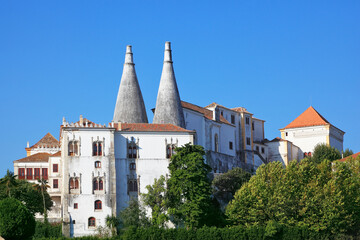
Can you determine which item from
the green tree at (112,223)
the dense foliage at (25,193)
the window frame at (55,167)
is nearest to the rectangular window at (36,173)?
the window frame at (55,167)

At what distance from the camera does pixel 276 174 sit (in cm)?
8006

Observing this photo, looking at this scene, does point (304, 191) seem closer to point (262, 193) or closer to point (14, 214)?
point (262, 193)

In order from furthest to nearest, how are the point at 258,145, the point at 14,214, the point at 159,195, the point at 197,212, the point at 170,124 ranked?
the point at 258,145, the point at 170,124, the point at 159,195, the point at 197,212, the point at 14,214

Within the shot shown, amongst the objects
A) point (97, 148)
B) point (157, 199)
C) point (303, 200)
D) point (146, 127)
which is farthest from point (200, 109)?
point (303, 200)

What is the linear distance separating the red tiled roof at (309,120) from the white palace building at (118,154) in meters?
23.1

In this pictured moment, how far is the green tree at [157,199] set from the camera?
3137 inches

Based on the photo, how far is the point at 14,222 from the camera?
226ft

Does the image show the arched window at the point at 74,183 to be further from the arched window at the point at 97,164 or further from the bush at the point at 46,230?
the bush at the point at 46,230

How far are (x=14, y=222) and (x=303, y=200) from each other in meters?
26.9

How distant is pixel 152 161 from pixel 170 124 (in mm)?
5398

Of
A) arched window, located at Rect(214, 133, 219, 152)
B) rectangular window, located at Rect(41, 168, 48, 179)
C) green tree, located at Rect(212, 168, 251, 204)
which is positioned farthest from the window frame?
arched window, located at Rect(214, 133, 219, 152)

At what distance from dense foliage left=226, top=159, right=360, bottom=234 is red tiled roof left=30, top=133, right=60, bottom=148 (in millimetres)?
33900

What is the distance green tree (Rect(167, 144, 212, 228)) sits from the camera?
253 ft

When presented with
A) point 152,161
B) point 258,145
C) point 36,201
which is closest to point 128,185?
point 152,161
